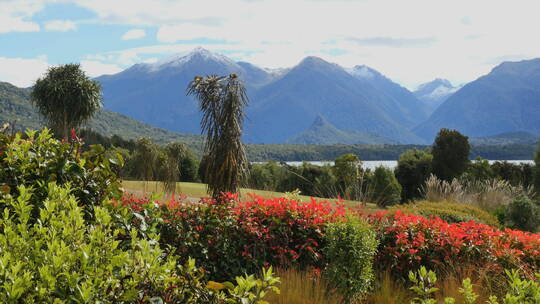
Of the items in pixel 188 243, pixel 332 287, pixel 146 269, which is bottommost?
pixel 332 287

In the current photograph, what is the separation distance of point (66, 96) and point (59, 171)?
32.1 m

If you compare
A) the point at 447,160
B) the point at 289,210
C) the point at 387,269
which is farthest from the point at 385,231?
the point at 447,160

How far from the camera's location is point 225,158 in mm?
9719

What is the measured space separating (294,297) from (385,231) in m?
2.28

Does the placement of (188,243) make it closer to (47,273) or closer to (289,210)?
(289,210)

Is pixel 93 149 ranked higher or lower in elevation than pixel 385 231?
higher

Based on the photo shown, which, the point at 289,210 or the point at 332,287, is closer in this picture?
the point at 332,287

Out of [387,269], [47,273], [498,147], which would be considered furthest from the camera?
[498,147]

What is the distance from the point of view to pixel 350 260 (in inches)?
188

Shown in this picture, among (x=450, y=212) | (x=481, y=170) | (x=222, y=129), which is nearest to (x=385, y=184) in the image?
(x=481, y=170)

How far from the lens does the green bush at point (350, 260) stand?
4.75 metres

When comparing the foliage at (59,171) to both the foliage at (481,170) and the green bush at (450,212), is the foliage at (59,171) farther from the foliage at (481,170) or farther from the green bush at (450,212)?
the foliage at (481,170)

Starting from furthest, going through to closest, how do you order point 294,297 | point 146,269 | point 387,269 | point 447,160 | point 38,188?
point 447,160, point 387,269, point 294,297, point 38,188, point 146,269

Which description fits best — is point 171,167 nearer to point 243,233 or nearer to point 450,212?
point 450,212
